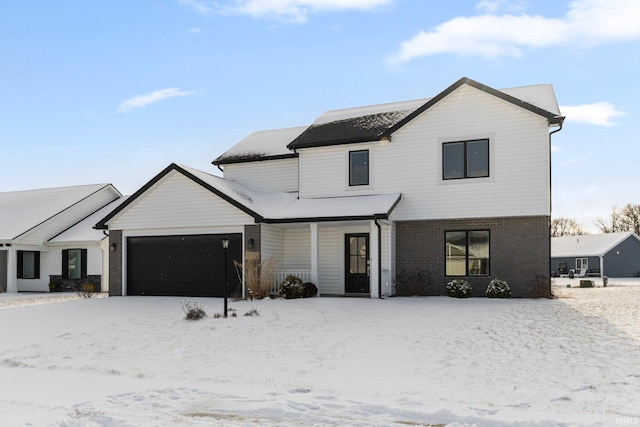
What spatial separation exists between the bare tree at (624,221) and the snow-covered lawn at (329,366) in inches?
2493

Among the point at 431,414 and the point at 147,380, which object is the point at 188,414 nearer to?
the point at 147,380

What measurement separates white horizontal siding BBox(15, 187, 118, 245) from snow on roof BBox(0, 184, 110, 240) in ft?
0.75

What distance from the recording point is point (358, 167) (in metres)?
21.0

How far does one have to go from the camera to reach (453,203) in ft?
63.2

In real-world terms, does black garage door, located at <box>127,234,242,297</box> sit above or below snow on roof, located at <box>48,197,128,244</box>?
below

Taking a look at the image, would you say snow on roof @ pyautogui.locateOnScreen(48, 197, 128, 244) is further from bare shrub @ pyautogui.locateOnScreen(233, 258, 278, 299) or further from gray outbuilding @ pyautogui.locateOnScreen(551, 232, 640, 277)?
gray outbuilding @ pyautogui.locateOnScreen(551, 232, 640, 277)

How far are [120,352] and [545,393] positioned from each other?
28.3 ft

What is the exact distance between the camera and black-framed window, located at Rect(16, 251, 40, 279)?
29.8 m

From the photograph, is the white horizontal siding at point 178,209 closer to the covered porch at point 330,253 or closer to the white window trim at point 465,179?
the covered porch at point 330,253

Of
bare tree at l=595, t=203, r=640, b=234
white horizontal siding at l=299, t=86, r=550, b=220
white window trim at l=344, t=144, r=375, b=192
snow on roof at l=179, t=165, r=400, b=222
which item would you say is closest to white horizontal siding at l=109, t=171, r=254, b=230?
snow on roof at l=179, t=165, r=400, b=222

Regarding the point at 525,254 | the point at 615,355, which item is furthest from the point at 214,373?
the point at 525,254

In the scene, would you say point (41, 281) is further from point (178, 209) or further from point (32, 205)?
point (178, 209)

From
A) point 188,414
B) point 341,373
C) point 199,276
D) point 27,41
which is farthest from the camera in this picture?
point 199,276

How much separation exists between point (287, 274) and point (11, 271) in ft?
56.0
